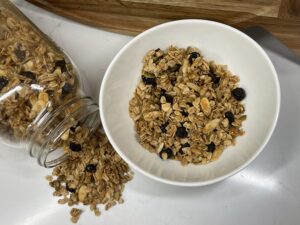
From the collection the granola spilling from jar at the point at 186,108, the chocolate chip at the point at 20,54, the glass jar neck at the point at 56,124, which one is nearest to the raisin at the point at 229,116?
the granola spilling from jar at the point at 186,108

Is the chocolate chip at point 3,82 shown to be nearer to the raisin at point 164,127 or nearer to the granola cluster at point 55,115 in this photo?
the granola cluster at point 55,115

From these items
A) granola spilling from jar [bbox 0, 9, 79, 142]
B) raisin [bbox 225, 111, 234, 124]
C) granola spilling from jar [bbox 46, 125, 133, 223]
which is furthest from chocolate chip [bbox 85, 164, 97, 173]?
raisin [bbox 225, 111, 234, 124]

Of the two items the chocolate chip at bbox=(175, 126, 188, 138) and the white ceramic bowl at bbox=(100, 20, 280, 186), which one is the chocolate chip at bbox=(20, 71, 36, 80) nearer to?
the white ceramic bowl at bbox=(100, 20, 280, 186)

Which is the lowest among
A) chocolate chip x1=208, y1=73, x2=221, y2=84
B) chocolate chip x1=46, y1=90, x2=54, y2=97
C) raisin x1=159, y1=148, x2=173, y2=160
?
raisin x1=159, y1=148, x2=173, y2=160

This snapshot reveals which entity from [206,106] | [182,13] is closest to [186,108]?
[206,106]

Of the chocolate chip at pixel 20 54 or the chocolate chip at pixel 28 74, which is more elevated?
the chocolate chip at pixel 20 54

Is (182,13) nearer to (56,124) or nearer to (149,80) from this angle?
(149,80)
